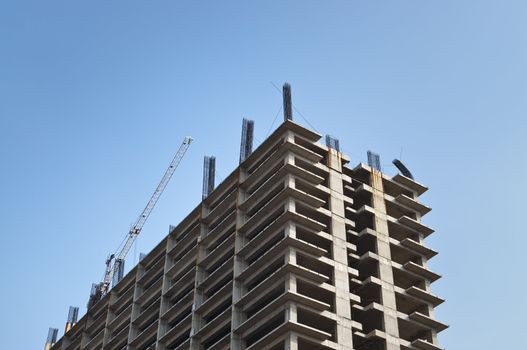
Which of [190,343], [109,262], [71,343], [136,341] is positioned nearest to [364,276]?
[190,343]

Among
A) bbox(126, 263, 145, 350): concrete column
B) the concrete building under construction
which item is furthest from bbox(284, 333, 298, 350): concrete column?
bbox(126, 263, 145, 350): concrete column

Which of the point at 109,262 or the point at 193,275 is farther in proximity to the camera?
the point at 109,262

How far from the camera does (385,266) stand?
97125 mm

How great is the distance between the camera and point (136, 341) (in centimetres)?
11200

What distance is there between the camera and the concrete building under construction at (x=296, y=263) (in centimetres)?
8844

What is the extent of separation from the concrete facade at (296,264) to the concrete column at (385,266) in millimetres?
165

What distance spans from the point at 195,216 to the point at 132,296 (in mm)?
17357

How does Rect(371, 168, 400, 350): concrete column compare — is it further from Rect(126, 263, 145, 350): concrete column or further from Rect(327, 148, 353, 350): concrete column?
Rect(126, 263, 145, 350): concrete column

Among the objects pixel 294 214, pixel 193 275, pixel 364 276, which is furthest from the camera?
pixel 193 275

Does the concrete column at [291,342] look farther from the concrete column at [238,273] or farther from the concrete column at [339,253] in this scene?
the concrete column at [238,273]

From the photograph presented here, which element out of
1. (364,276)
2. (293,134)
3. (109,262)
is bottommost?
(364,276)

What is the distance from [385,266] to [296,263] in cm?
1233

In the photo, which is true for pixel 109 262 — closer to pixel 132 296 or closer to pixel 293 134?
pixel 132 296

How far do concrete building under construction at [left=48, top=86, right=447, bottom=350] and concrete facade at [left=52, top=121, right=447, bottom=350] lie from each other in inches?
5.6
